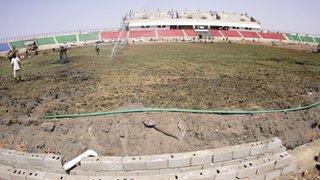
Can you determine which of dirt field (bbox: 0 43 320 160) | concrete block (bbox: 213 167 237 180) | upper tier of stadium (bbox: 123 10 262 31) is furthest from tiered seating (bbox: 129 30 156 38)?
concrete block (bbox: 213 167 237 180)

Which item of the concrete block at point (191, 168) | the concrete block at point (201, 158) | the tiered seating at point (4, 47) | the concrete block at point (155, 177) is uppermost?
the concrete block at point (201, 158)

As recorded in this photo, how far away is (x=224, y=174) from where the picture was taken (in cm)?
727

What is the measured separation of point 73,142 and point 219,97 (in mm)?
5913

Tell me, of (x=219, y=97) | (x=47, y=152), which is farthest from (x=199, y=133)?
(x=47, y=152)

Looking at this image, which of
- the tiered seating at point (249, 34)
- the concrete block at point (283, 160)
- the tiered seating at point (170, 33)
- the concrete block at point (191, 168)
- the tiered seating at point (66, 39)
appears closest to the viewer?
the concrete block at point (191, 168)

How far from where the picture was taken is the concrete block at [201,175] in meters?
7.08

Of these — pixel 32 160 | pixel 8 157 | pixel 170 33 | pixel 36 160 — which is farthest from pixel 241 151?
pixel 170 33

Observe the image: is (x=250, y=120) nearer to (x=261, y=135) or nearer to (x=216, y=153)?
(x=261, y=135)

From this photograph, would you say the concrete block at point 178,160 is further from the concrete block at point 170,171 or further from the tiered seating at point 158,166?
the concrete block at point 170,171

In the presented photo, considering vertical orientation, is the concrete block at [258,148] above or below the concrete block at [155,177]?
above

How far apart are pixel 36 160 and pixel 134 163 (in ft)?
8.86

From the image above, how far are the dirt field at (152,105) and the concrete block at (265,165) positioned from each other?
1.28 meters

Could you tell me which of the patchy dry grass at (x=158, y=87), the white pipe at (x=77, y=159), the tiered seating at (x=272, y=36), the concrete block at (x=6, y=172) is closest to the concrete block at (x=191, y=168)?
the white pipe at (x=77, y=159)

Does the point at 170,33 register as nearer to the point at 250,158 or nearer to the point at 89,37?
the point at 89,37
